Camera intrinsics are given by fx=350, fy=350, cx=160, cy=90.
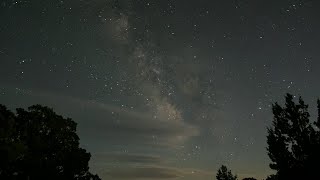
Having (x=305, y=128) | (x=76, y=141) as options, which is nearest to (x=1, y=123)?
(x=76, y=141)

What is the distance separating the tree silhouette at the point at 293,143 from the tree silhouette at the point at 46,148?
17.9 m

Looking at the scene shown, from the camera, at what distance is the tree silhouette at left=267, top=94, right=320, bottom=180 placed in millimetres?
29406

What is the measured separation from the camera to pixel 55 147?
31.6 metres

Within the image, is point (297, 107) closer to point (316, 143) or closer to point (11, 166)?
point (316, 143)

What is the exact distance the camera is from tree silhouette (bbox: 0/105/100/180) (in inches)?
1169

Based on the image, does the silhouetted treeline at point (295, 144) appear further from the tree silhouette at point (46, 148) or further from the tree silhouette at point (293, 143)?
the tree silhouette at point (46, 148)

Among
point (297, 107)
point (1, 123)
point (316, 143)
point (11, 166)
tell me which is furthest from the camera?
point (297, 107)

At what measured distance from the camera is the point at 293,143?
Answer: 31953 millimetres

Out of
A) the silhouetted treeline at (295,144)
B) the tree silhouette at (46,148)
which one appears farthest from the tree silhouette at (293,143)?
the tree silhouette at (46,148)

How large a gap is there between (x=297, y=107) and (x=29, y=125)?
81.0 ft

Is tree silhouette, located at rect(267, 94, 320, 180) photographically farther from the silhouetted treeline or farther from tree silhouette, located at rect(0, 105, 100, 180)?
tree silhouette, located at rect(0, 105, 100, 180)

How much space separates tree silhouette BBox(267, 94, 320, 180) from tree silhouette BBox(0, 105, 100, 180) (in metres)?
17.9

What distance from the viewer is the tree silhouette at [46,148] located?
29.7 m

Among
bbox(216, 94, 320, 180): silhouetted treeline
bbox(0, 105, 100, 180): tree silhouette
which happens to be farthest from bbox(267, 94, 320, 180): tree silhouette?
bbox(0, 105, 100, 180): tree silhouette
